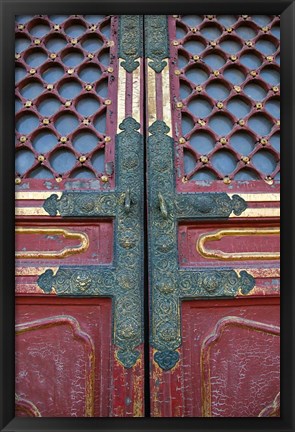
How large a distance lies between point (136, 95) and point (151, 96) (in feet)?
0.16

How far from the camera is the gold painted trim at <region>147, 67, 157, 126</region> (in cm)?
185

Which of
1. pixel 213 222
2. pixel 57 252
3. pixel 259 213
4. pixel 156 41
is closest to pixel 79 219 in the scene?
pixel 57 252

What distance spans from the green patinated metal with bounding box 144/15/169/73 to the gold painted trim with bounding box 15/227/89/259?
62cm

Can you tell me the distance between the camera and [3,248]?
62.5 inches

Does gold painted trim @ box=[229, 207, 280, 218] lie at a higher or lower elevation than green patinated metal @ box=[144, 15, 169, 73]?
lower

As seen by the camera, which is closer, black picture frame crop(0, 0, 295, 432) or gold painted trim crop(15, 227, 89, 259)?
black picture frame crop(0, 0, 295, 432)

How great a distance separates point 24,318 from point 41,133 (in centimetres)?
61

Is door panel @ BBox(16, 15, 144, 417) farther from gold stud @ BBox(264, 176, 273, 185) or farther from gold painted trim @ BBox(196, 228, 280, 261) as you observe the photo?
gold stud @ BBox(264, 176, 273, 185)

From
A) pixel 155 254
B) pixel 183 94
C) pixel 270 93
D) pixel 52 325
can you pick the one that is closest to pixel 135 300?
pixel 155 254

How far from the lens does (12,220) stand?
5.26ft

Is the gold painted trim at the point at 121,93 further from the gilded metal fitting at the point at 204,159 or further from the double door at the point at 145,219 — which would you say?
the gilded metal fitting at the point at 204,159

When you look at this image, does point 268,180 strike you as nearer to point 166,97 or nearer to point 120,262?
point 166,97

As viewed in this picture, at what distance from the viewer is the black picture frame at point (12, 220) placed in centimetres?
152

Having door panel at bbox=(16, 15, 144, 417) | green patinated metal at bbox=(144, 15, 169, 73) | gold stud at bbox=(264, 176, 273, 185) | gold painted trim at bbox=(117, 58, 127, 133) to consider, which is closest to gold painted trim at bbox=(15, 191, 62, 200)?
door panel at bbox=(16, 15, 144, 417)
